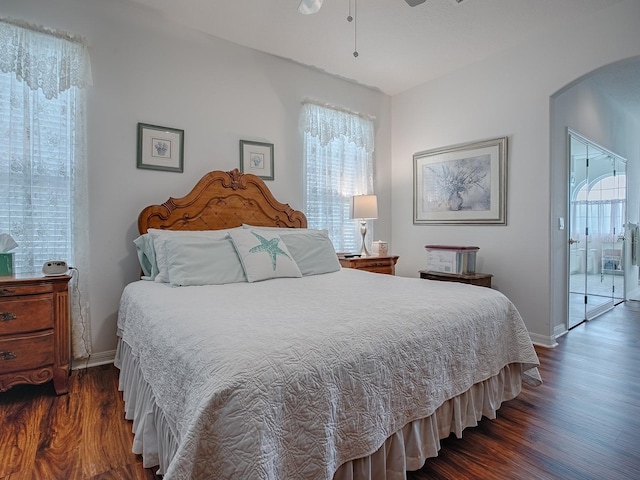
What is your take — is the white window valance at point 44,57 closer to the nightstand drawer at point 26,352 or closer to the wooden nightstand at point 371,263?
the nightstand drawer at point 26,352

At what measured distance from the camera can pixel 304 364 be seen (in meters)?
1.06

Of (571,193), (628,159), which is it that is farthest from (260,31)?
(628,159)

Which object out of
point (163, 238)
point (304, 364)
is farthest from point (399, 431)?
point (163, 238)

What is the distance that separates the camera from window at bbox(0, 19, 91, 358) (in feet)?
7.59

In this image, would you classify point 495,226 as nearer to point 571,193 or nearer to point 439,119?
point 571,193

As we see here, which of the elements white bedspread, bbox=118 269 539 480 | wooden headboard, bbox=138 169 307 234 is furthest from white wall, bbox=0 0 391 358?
white bedspread, bbox=118 269 539 480

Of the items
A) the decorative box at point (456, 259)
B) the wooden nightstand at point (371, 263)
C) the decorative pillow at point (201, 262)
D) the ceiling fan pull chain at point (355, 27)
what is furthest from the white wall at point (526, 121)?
the decorative pillow at point (201, 262)

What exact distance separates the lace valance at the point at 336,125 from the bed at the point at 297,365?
1.78 m

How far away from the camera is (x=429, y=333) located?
4.79ft

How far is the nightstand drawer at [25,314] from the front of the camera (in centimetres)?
199

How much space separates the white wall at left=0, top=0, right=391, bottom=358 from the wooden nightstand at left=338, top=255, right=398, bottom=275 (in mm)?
943

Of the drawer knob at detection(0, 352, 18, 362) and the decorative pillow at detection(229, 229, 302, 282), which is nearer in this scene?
the drawer knob at detection(0, 352, 18, 362)

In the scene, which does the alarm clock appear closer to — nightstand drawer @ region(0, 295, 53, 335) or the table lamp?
nightstand drawer @ region(0, 295, 53, 335)

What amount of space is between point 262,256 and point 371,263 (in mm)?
1610
